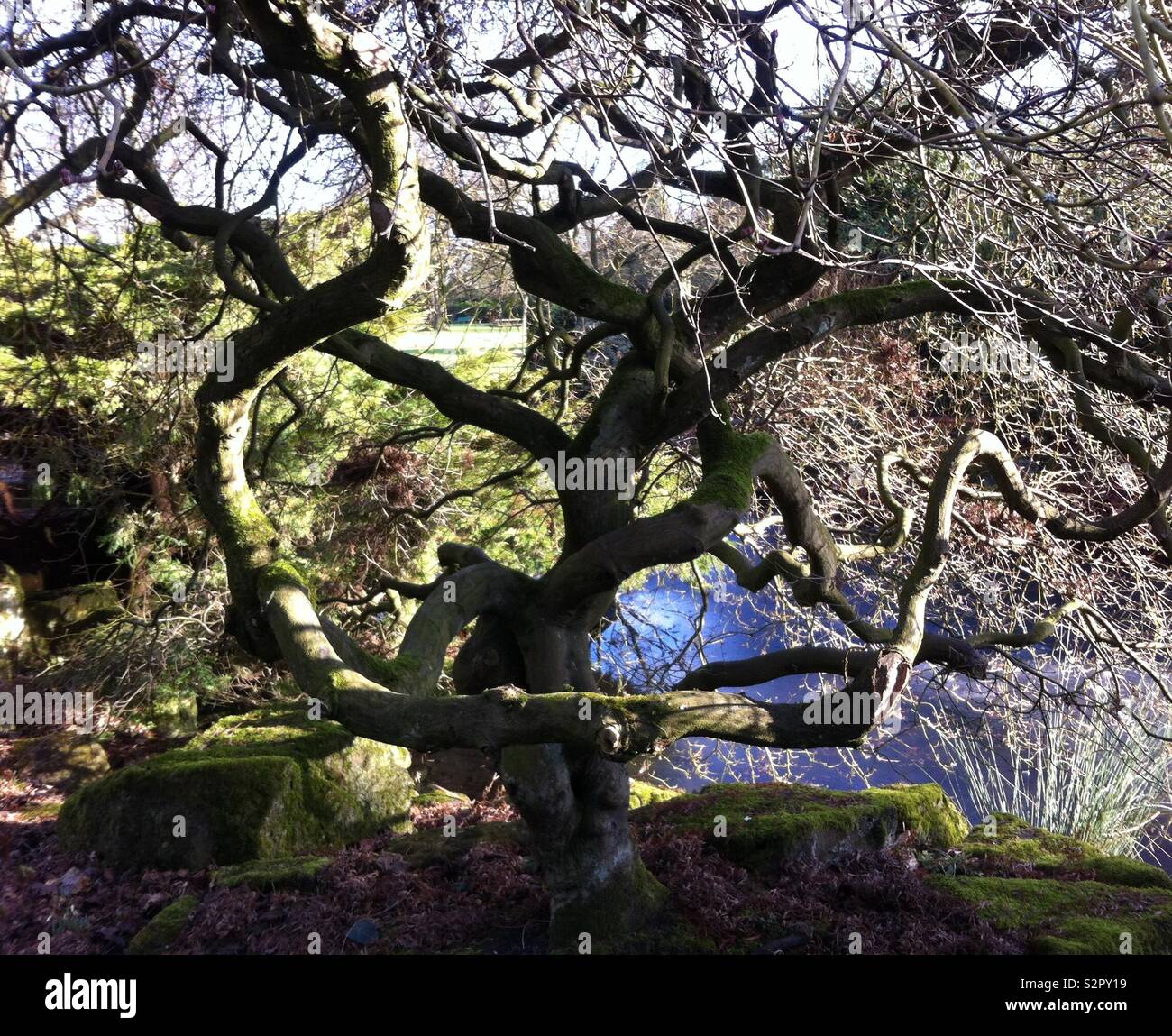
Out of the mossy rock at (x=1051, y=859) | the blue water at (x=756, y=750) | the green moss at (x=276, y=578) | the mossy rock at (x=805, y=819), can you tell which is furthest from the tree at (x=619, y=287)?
the blue water at (x=756, y=750)

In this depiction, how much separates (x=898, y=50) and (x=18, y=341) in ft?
21.6

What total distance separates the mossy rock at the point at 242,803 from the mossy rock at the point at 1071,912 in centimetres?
371

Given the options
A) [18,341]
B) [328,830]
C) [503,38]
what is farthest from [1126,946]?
[18,341]

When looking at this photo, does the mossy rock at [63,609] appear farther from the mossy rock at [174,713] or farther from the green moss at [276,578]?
the green moss at [276,578]

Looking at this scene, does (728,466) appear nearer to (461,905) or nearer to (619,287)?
(619,287)

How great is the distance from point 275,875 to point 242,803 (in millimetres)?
967

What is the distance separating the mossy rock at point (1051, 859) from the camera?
20.7 feet

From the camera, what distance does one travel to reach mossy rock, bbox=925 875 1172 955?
506 cm

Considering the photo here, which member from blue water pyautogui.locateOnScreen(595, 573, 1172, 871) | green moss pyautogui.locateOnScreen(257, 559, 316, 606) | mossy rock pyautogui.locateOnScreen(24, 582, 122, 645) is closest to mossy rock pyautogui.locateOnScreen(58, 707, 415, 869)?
blue water pyautogui.locateOnScreen(595, 573, 1172, 871)

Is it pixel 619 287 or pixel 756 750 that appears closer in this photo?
pixel 619 287

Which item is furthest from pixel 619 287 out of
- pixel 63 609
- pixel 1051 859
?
pixel 63 609

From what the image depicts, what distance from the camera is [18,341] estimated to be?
750 cm

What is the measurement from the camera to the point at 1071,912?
548cm

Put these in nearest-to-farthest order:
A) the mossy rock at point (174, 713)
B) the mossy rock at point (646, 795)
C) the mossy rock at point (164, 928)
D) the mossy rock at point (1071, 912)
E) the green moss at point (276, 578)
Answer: the green moss at point (276, 578) → the mossy rock at point (1071, 912) → the mossy rock at point (164, 928) → the mossy rock at point (646, 795) → the mossy rock at point (174, 713)
